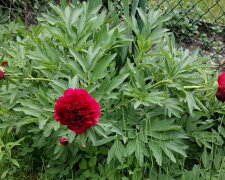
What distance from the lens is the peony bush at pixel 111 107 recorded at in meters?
1.83

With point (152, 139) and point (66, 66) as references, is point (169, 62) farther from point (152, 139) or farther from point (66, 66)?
point (66, 66)

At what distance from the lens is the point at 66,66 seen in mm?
1965

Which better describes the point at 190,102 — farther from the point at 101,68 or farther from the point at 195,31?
the point at 195,31

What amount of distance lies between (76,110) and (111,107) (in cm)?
53

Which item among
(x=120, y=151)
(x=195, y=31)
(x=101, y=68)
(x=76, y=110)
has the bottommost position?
(x=120, y=151)

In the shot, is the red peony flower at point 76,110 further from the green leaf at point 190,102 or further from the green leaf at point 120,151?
the green leaf at point 190,102

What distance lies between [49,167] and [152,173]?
1.76 feet

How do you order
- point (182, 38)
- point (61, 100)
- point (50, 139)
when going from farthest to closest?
1. point (182, 38)
2. point (50, 139)
3. point (61, 100)

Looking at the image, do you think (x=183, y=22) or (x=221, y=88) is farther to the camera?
(x=183, y=22)

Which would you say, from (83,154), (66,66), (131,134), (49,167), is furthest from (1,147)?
(131,134)

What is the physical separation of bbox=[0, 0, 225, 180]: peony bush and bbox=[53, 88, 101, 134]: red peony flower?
21 centimetres

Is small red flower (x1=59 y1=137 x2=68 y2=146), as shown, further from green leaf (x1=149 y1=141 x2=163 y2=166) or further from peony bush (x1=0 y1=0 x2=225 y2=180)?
green leaf (x1=149 y1=141 x2=163 y2=166)

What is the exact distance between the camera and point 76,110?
1483 millimetres

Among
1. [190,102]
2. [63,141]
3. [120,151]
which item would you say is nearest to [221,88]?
[190,102]
